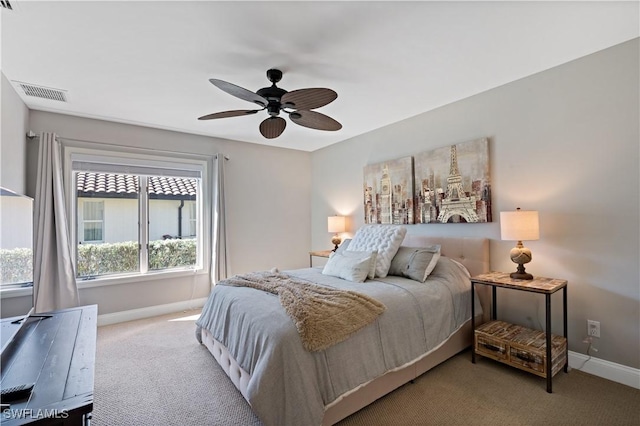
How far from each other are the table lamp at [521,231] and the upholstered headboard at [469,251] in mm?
391

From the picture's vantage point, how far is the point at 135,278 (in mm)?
3910

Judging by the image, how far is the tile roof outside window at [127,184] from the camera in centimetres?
376

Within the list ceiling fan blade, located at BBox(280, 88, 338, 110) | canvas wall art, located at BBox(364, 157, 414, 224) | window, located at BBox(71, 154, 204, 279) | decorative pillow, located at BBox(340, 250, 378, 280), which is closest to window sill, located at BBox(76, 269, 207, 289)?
window, located at BBox(71, 154, 204, 279)

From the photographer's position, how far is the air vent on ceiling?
2.81 meters

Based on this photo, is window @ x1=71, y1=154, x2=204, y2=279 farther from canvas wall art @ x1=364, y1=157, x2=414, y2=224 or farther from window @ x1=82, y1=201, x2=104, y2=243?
canvas wall art @ x1=364, y1=157, x2=414, y2=224

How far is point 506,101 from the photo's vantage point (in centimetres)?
292

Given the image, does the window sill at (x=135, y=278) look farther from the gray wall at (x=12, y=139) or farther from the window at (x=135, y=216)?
the gray wall at (x=12, y=139)

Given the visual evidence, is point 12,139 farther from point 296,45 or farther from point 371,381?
point 371,381

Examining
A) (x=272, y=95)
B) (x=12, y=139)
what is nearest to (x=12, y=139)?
(x=12, y=139)

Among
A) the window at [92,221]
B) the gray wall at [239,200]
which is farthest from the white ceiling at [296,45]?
the window at [92,221]

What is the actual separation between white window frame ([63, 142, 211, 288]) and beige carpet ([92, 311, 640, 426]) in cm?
141

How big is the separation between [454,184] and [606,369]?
195 cm

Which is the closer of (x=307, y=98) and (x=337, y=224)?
(x=307, y=98)

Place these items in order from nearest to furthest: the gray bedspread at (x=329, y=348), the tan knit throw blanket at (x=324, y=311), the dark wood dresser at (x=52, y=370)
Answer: the dark wood dresser at (x=52, y=370) → the gray bedspread at (x=329, y=348) → the tan knit throw blanket at (x=324, y=311)
